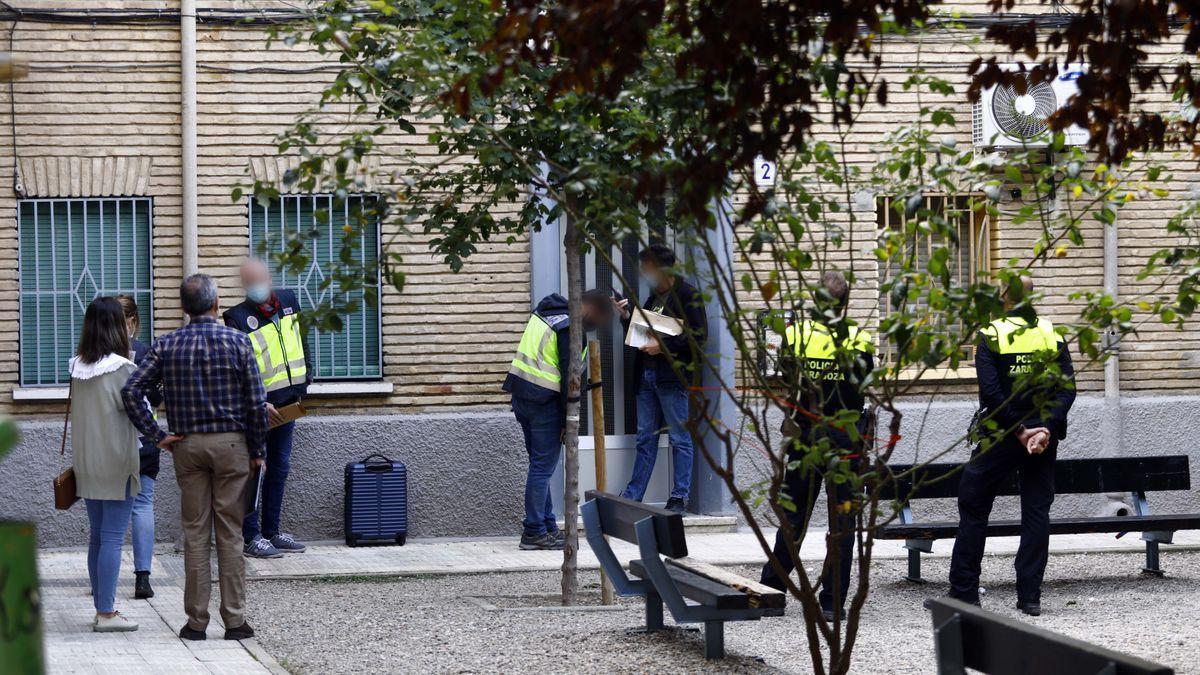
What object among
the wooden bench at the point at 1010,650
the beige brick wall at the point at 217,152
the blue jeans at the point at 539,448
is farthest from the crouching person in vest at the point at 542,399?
the wooden bench at the point at 1010,650

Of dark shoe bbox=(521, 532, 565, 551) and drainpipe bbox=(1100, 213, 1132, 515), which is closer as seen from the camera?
dark shoe bbox=(521, 532, 565, 551)

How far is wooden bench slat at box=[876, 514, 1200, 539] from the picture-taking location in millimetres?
9758

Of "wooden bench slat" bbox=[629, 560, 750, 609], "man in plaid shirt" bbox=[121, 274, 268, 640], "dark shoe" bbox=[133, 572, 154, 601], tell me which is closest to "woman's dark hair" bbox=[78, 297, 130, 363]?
"man in plaid shirt" bbox=[121, 274, 268, 640]

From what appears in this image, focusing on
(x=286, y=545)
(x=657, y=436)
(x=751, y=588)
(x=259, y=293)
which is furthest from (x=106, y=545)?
(x=657, y=436)

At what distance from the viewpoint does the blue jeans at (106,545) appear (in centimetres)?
819

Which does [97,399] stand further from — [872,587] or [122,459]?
[872,587]

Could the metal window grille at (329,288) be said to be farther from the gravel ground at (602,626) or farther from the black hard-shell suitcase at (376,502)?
the gravel ground at (602,626)

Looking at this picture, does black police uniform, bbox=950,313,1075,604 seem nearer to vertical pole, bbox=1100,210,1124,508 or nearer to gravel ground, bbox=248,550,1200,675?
gravel ground, bbox=248,550,1200,675

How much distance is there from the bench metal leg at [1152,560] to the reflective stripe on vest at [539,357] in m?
4.17

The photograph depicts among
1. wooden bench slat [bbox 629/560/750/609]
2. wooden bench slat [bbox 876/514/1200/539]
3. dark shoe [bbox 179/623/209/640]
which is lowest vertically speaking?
dark shoe [bbox 179/623/209/640]

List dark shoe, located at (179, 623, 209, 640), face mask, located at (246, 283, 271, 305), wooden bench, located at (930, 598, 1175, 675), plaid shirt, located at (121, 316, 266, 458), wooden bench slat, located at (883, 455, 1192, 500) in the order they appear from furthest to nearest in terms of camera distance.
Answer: face mask, located at (246, 283, 271, 305), wooden bench slat, located at (883, 455, 1192, 500), dark shoe, located at (179, 623, 209, 640), plaid shirt, located at (121, 316, 266, 458), wooden bench, located at (930, 598, 1175, 675)

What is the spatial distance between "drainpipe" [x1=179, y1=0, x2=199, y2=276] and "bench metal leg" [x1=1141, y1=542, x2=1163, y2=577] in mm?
7046

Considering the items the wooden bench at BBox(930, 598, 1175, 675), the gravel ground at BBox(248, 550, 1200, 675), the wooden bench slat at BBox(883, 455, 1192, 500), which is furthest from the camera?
the wooden bench slat at BBox(883, 455, 1192, 500)

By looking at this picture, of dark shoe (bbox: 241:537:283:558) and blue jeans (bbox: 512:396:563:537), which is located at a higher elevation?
blue jeans (bbox: 512:396:563:537)
